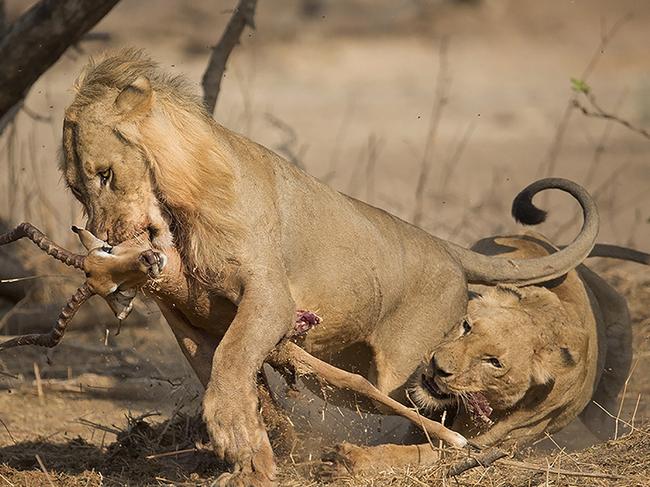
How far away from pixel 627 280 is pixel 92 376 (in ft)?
10.7

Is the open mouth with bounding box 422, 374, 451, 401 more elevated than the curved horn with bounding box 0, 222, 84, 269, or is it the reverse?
the curved horn with bounding box 0, 222, 84, 269

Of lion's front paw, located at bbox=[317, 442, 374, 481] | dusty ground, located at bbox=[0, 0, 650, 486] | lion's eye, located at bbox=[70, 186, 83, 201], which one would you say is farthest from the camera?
dusty ground, located at bbox=[0, 0, 650, 486]

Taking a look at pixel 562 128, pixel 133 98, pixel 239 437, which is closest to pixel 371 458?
pixel 239 437

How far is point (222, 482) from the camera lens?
3.55 m

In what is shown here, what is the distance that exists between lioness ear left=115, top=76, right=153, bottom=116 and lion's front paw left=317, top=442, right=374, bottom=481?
1365mm

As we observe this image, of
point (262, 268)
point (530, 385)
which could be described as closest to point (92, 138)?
point (262, 268)

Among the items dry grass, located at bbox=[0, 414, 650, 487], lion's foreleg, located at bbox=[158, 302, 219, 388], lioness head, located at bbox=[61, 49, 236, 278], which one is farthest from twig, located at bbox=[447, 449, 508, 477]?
lioness head, located at bbox=[61, 49, 236, 278]

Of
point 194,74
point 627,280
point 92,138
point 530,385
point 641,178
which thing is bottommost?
point 194,74

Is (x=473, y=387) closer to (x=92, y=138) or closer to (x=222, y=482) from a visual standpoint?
(x=222, y=482)

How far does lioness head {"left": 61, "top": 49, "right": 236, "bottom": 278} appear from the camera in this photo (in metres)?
3.79

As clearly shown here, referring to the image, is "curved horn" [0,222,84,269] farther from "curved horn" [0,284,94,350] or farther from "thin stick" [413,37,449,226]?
"thin stick" [413,37,449,226]

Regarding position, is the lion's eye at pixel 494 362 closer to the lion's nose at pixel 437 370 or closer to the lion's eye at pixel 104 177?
the lion's nose at pixel 437 370

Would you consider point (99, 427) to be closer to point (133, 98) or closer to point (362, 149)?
point (133, 98)

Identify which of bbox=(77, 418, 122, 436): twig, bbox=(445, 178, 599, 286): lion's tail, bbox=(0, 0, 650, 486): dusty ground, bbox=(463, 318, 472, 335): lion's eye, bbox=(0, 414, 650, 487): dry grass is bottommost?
bbox=(0, 0, 650, 486): dusty ground
